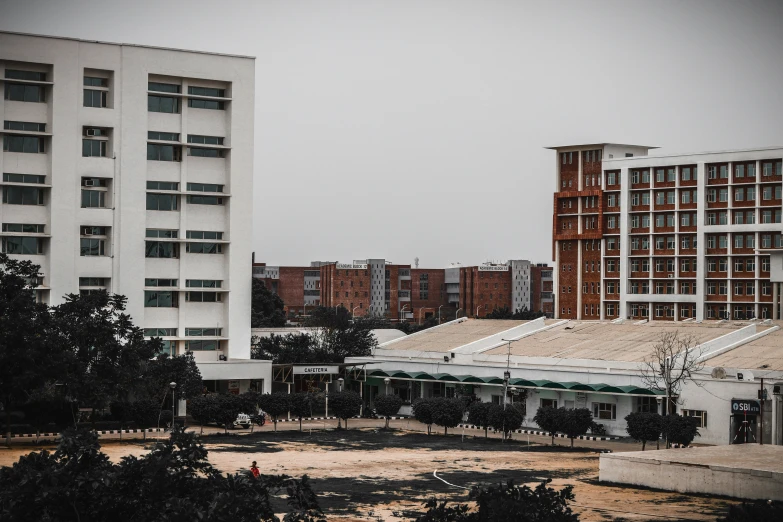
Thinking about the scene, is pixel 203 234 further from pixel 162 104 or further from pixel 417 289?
pixel 417 289

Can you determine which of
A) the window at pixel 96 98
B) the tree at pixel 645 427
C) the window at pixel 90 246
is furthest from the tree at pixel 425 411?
the window at pixel 96 98

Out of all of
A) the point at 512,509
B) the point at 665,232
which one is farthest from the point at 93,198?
the point at 665,232

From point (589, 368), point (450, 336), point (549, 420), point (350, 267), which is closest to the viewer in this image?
point (549, 420)

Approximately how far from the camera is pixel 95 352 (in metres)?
56.5

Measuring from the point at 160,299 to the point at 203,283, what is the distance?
3231 millimetres

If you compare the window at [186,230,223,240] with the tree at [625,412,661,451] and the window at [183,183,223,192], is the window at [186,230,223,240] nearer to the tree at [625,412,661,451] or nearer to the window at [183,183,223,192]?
the window at [183,183,223,192]

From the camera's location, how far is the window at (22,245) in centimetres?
7081

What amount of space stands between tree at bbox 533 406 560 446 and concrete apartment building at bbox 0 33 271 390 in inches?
857

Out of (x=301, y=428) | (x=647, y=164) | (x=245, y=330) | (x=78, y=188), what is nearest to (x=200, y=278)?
(x=245, y=330)

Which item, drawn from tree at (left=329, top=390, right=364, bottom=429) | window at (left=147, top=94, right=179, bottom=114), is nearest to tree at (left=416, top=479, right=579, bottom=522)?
tree at (left=329, top=390, right=364, bottom=429)

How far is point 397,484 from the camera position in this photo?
145 feet

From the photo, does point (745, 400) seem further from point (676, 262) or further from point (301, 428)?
point (676, 262)

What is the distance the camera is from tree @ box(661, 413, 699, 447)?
A: 5206 centimetres

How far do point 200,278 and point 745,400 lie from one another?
1469 inches
